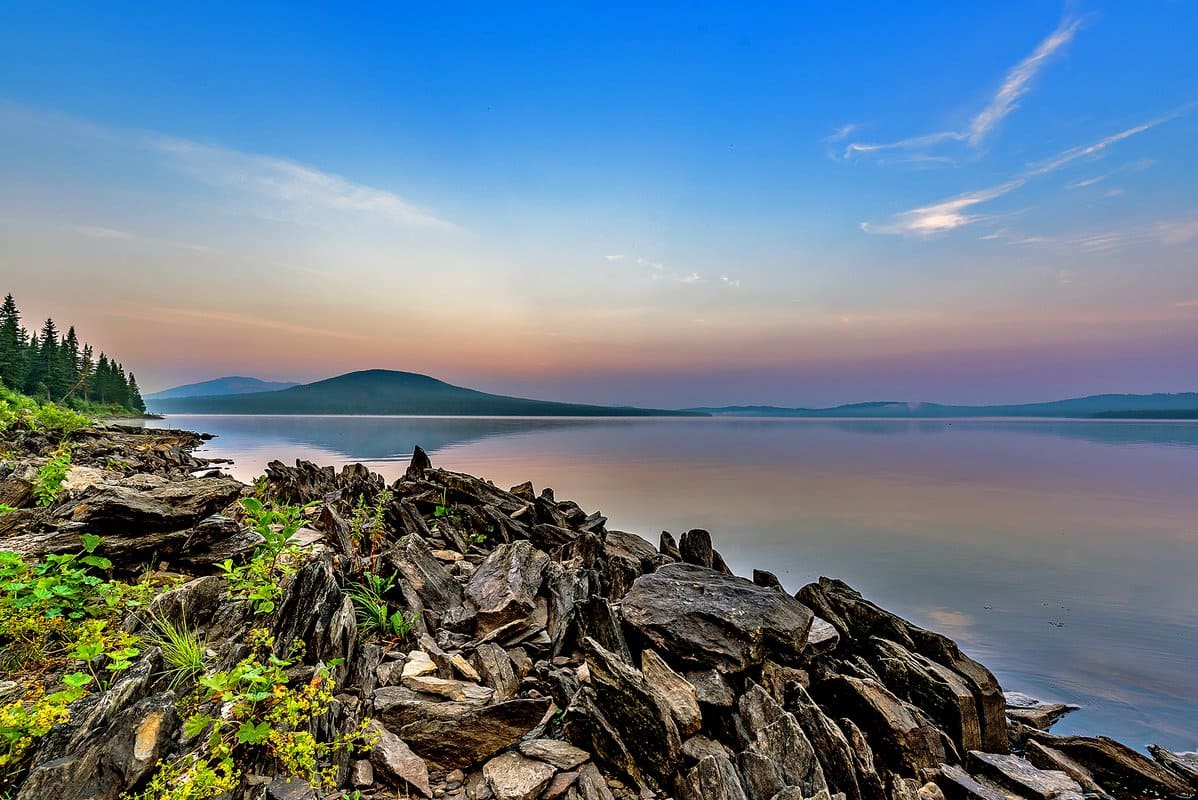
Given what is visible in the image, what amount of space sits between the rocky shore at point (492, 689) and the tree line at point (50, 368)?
8887 cm

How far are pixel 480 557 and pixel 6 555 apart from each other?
6.11m

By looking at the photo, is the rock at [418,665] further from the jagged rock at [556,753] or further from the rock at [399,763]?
the jagged rock at [556,753]

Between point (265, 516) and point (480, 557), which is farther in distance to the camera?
point (480, 557)

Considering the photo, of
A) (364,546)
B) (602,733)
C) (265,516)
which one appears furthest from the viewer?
(364,546)

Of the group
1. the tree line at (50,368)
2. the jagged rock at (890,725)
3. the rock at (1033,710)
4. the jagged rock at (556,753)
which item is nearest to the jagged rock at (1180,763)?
the rock at (1033,710)

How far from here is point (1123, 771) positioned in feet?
18.0

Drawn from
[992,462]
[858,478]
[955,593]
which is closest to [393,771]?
[955,593]

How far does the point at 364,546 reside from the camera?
9484mm

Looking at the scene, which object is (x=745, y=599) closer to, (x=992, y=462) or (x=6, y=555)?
(x=6, y=555)

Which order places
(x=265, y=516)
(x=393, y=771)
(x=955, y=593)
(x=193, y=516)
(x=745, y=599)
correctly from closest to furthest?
(x=393, y=771) < (x=745, y=599) < (x=265, y=516) < (x=193, y=516) < (x=955, y=593)

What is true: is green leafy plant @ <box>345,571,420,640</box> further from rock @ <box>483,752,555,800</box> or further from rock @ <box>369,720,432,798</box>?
rock @ <box>483,752,555,800</box>

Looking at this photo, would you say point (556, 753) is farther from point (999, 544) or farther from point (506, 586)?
point (999, 544)

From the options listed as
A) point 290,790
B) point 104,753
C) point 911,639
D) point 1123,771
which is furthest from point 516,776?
point 1123,771

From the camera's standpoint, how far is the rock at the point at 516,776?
3.98 metres
